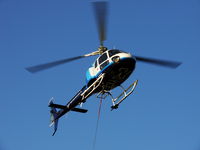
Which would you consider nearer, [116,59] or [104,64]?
[116,59]

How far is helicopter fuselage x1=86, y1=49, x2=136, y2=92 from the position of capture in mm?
21062

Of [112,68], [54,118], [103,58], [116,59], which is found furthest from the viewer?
[54,118]

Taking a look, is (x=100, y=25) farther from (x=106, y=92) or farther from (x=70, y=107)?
(x=70, y=107)

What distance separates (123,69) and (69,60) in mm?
3445

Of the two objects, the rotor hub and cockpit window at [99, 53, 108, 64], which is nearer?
cockpit window at [99, 53, 108, 64]

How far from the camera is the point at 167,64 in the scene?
71.1 feet

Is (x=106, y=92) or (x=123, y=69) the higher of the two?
(x=123, y=69)

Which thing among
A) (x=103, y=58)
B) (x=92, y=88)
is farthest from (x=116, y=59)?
(x=92, y=88)

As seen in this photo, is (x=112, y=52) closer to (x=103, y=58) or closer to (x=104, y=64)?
(x=103, y=58)

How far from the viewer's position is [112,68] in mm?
21172

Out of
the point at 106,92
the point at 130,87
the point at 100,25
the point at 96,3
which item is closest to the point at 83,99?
the point at 106,92

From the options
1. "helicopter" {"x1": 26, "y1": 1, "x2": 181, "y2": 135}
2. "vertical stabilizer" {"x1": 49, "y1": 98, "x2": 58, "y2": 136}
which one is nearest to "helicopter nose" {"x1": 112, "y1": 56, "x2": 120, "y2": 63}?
"helicopter" {"x1": 26, "y1": 1, "x2": 181, "y2": 135}

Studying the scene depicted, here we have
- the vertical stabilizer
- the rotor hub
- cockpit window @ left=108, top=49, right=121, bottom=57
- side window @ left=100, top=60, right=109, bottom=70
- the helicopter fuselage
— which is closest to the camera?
the helicopter fuselage

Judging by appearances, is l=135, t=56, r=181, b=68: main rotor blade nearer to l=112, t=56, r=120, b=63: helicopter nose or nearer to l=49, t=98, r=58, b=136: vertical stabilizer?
l=112, t=56, r=120, b=63: helicopter nose
